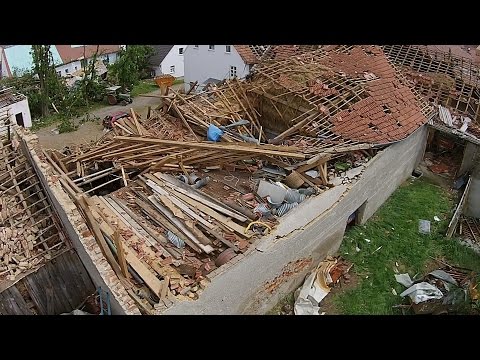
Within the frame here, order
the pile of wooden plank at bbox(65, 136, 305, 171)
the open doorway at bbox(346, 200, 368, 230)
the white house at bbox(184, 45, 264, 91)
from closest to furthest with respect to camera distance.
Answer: the pile of wooden plank at bbox(65, 136, 305, 171), the open doorway at bbox(346, 200, 368, 230), the white house at bbox(184, 45, 264, 91)

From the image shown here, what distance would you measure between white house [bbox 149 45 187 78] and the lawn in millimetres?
28250

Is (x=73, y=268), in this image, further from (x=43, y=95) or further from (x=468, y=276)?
(x=43, y=95)

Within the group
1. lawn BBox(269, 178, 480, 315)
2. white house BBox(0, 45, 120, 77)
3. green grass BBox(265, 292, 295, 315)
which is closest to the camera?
green grass BBox(265, 292, 295, 315)

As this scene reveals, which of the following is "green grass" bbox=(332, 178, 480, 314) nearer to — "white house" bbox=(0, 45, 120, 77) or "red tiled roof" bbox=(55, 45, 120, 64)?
"white house" bbox=(0, 45, 120, 77)

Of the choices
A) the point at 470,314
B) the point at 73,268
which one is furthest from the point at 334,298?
the point at 73,268

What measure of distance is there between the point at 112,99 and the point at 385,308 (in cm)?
2658

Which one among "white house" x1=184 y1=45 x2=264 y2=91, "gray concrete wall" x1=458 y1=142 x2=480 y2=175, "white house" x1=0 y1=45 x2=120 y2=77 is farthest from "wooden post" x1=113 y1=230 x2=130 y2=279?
"white house" x1=0 y1=45 x2=120 y2=77

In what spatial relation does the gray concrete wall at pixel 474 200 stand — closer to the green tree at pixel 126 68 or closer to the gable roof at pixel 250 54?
the gable roof at pixel 250 54

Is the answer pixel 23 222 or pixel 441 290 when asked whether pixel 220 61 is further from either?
pixel 441 290

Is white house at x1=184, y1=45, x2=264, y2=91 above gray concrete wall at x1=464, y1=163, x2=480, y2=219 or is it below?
above

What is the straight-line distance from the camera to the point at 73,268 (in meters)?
10.9

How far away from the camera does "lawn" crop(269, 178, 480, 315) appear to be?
13.3 meters

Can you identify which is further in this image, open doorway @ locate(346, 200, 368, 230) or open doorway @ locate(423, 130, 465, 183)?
open doorway @ locate(423, 130, 465, 183)

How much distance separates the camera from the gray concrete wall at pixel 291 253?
10531mm
